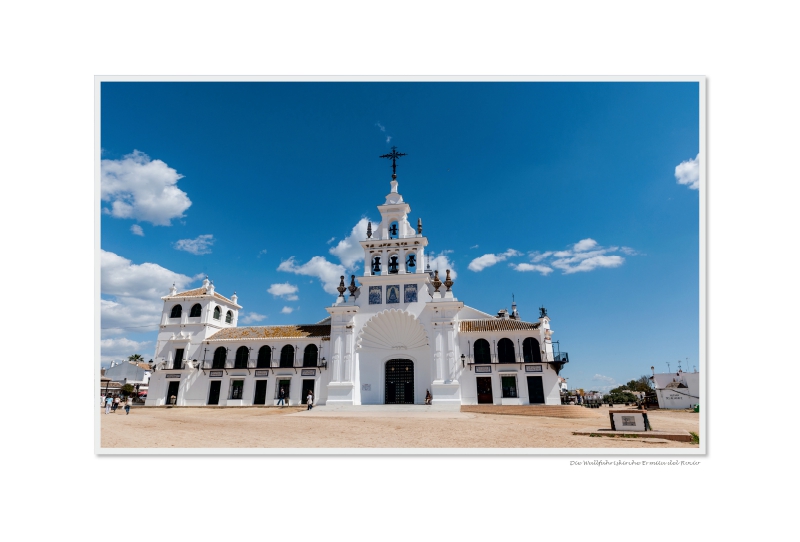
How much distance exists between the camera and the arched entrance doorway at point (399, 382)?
51.6ft

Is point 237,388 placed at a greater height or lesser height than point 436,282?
lesser

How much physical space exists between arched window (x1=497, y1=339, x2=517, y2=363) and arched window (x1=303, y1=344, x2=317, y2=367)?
23.5ft

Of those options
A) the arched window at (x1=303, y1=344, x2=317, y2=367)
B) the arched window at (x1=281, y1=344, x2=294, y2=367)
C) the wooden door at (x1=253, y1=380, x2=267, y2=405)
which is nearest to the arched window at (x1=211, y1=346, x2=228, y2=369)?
the wooden door at (x1=253, y1=380, x2=267, y2=405)

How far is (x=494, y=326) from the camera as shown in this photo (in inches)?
627

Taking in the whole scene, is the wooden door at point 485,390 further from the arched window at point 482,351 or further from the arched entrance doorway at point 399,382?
the arched entrance doorway at point 399,382

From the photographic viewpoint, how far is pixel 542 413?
13352 mm

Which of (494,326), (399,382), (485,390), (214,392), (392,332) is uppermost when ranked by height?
(494,326)

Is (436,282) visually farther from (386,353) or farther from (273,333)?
(273,333)

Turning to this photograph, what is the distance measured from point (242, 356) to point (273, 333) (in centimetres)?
155

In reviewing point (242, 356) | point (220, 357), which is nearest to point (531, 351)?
point (242, 356)

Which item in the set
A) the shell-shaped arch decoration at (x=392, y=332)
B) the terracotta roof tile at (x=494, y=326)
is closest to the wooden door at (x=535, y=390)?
the terracotta roof tile at (x=494, y=326)

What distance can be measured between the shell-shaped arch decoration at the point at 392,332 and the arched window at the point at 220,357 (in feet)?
20.6

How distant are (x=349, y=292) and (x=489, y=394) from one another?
20.7 ft
